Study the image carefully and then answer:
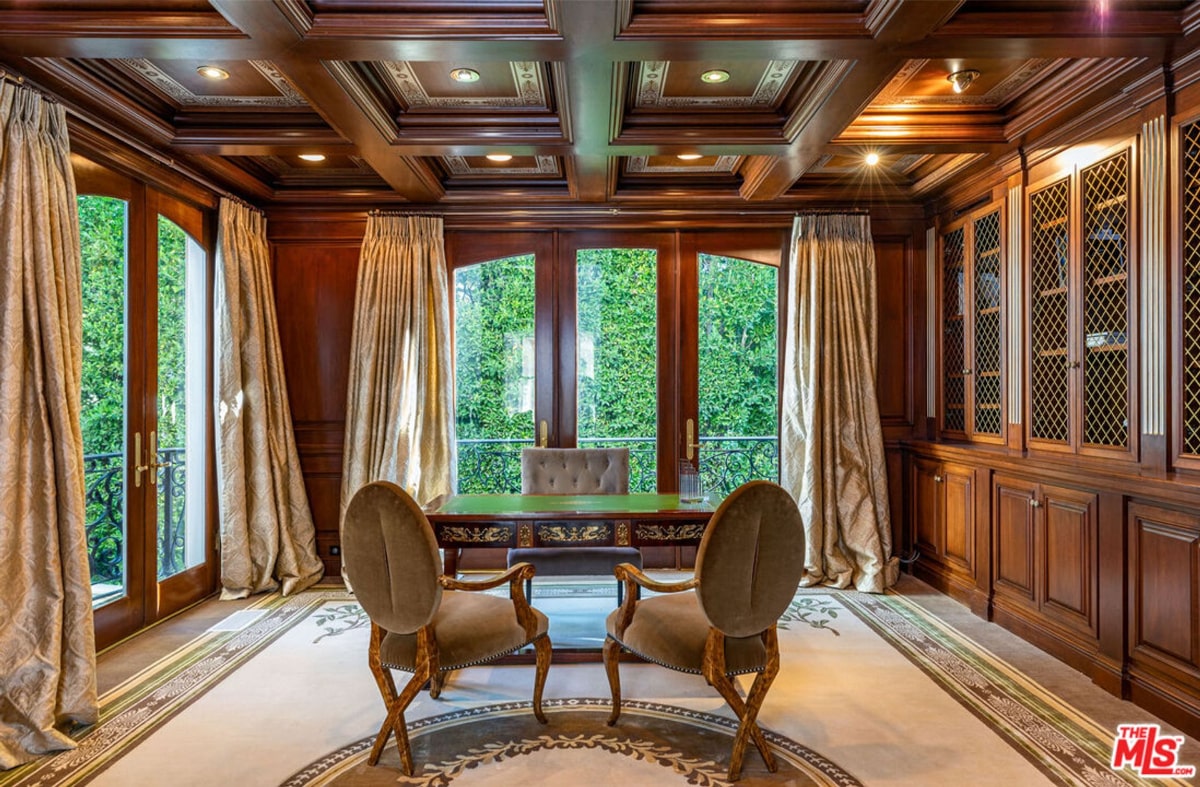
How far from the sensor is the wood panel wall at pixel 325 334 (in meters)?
5.22

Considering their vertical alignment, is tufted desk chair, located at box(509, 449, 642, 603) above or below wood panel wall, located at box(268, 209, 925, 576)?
below

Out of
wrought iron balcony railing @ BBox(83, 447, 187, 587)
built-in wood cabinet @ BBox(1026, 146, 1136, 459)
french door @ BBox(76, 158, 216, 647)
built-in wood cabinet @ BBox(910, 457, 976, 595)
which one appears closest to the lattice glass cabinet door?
built-in wood cabinet @ BBox(1026, 146, 1136, 459)

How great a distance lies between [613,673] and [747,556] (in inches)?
31.6

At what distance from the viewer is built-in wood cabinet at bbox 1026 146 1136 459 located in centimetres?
329

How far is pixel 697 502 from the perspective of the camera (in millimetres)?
3605

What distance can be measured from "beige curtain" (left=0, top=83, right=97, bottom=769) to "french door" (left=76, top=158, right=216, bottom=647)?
27.9 inches

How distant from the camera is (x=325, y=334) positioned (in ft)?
17.2

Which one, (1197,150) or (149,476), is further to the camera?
(149,476)

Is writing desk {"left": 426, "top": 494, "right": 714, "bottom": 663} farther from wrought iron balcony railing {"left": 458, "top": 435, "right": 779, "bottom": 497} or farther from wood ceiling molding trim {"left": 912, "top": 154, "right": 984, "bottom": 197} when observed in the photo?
wood ceiling molding trim {"left": 912, "top": 154, "right": 984, "bottom": 197}

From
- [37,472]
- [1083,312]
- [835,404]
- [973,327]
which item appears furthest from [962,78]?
[37,472]

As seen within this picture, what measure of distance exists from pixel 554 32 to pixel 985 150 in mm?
2744

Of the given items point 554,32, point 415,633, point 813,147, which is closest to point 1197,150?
point 813,147

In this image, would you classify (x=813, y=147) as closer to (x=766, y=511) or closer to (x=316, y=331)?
(x=766, y=511)

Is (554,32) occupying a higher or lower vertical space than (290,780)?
higher
